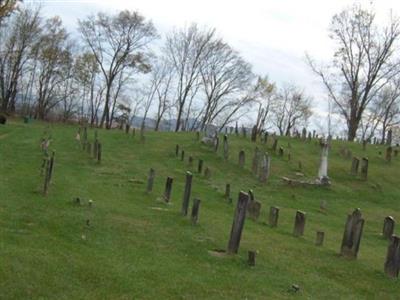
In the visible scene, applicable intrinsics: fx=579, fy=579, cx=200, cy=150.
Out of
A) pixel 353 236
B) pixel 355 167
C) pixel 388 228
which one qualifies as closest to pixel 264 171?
pixel 355 167

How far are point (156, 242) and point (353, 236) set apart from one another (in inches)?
162

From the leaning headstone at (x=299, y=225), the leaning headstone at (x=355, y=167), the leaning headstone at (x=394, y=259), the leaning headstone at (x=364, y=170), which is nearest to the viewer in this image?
Answer: the leaning headstone at (x=394, y=259)

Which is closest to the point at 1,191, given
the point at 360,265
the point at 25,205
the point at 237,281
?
the point at 25,205

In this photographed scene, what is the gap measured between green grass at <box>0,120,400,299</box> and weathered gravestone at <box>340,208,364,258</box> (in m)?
0.28

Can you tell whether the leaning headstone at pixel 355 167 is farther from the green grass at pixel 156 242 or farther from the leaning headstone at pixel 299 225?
the leaning headstone at pixel 299 225

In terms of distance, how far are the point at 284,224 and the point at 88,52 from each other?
52967 millimetres

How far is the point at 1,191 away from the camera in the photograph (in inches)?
567

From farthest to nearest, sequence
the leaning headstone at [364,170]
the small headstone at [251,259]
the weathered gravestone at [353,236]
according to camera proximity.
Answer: the leaning headstone at [364,170]
the weathered gravestone at [353,236]
the small headstone at [251,259]

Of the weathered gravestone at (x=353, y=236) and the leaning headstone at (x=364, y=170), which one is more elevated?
the leaning headstone at (x=364, y=170)

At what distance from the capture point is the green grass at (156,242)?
27.1 feet

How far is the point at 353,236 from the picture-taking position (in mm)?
11977

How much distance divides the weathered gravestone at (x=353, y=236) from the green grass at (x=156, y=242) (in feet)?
0.90

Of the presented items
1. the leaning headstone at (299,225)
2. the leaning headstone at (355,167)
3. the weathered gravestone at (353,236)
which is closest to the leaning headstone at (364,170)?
the leaning headstone at (355,167)

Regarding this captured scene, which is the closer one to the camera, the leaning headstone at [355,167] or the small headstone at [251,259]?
the small headstone at [251,259]
